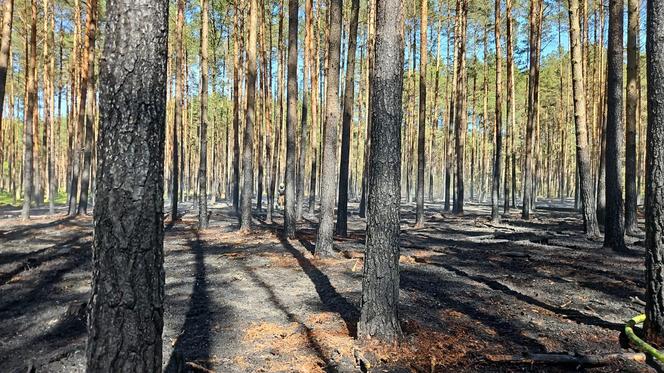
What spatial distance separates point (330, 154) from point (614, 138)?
6410mm

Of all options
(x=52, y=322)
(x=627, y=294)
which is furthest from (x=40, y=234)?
(x=627, y=294)

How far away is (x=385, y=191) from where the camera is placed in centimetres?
440

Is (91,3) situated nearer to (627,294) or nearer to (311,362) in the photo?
(311,362)

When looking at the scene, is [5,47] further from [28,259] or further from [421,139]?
[421,139]

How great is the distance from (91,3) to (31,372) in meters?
15.4

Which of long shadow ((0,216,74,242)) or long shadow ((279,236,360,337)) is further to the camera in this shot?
long shadow ((0,216,74,242))

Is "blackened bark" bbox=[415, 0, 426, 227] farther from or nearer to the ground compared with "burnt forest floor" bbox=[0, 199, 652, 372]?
farther from the ground

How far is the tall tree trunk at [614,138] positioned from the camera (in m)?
8.94

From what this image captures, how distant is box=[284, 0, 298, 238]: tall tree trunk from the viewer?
36.3ft

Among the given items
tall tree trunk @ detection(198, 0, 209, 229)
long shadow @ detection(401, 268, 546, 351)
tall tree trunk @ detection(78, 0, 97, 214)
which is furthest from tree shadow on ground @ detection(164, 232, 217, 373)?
tall tree trunk @ detection(78, 0, 97, 214)

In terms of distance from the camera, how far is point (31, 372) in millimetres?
3502

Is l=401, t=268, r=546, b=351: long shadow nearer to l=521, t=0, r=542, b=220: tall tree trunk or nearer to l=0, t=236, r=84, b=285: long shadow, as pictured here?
l=0, t=236, r=84, b=285: long shadow

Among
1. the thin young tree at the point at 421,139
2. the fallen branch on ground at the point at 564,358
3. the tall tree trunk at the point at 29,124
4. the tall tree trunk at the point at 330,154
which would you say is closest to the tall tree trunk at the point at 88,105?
the tall tree trunk at the point at 29,124

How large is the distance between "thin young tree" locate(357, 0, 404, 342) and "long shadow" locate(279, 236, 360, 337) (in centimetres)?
50
